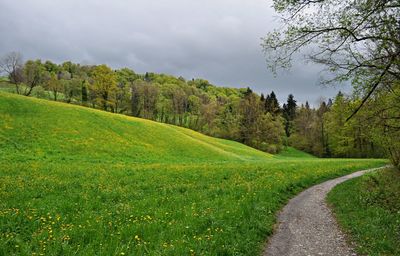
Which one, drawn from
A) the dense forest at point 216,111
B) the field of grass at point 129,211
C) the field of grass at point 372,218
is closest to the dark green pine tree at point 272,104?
the dense forest at point 216,111

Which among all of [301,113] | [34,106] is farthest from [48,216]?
[301,113]

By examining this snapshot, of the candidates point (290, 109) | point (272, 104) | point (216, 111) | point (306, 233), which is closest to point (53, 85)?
point (216, 111)

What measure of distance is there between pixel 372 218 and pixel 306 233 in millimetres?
3039

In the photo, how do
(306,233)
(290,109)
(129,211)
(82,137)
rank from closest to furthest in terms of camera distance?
(306,233) < (129,211) < (82,137) < (290,109)

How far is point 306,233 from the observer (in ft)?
39.1

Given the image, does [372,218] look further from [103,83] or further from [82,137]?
[103,83]

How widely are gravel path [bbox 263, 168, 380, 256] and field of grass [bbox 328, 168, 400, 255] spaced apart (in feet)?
1.54

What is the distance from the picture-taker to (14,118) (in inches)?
1578

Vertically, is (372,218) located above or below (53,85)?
below

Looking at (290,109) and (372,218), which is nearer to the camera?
(372,218)

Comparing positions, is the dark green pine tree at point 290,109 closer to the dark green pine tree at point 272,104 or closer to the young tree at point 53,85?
the dark green pine tree at point 272,104

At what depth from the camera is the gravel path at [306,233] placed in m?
10.0

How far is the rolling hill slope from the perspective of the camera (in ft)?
113

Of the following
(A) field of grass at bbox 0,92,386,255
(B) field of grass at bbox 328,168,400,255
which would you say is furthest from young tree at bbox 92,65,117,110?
(B) field of grass at bbox 328,168,400,255
